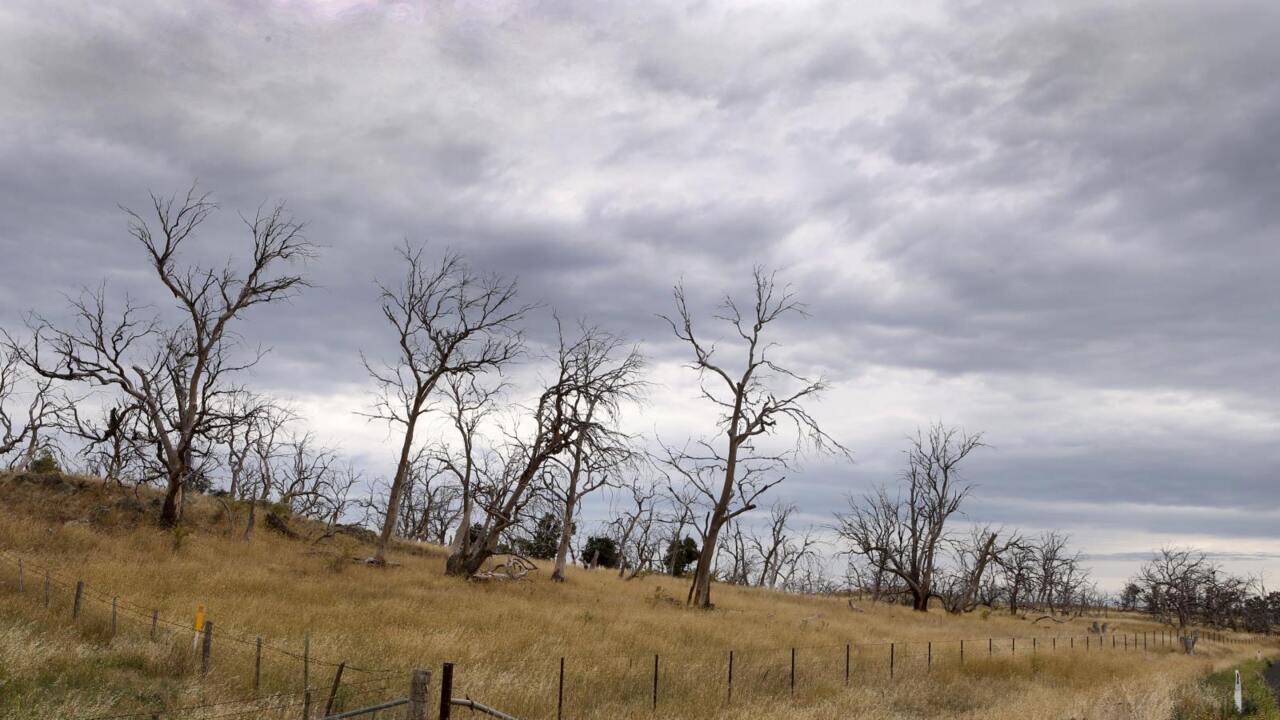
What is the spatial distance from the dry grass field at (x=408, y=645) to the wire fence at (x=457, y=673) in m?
0.06

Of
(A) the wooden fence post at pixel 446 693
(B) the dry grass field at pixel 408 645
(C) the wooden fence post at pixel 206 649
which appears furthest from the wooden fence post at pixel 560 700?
(C) the wooden fence post at pixel 206 649

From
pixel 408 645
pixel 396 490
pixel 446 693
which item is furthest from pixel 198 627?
pixel 396 490

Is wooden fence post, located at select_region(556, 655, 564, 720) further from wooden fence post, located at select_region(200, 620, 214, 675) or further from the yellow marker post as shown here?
the yellow marker post

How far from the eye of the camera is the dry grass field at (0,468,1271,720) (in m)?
12.5

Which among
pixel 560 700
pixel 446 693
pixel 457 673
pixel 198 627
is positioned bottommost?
pixel 457 673

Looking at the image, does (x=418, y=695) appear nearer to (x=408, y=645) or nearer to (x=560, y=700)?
(x=560, y=700)

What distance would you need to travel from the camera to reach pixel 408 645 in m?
16.0

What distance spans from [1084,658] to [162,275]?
108 ft

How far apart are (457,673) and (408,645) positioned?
8.17ft

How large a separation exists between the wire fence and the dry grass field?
0.06 meters

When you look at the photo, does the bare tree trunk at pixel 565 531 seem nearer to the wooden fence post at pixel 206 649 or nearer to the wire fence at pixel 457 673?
the wire fence at pixel 457 673

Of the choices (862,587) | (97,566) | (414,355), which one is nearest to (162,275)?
(414,355)

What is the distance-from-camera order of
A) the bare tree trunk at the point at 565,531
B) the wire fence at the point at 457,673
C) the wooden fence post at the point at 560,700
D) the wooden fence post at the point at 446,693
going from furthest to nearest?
the bare tree trunk at the point at 565,531 → the wire fence at the point at 457,673 → the wooden fence post at the point at 560,700 → the wooden fence post at the point at 446,693

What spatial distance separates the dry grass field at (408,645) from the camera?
12539 mm
